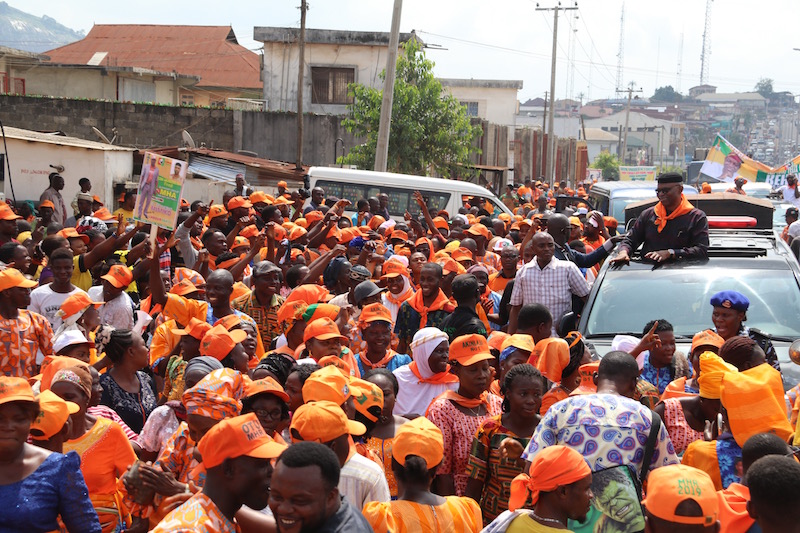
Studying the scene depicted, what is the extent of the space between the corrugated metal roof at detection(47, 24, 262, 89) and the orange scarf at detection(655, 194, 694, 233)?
41.4 metres

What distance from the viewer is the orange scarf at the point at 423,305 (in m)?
7.86

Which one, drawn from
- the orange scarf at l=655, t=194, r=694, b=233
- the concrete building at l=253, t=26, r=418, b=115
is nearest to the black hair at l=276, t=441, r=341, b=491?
the orange scarf at l=655, t=194, r=694, b=233

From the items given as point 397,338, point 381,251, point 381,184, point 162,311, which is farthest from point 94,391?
point 381,184

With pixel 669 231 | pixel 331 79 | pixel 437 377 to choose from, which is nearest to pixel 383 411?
pixel 437 377

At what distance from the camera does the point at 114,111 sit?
96.0 ft

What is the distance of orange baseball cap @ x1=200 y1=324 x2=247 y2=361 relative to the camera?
19.3ft

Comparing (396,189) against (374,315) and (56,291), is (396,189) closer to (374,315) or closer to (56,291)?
(56,291)

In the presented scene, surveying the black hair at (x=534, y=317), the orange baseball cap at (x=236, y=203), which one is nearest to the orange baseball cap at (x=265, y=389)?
the black hair at (x=534, y=317)

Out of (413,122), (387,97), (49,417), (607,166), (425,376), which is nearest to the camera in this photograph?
(49,417)

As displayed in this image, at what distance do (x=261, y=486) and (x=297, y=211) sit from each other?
11.2 metres

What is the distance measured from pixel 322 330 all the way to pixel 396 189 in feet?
38.9

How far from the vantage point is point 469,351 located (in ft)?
17.1

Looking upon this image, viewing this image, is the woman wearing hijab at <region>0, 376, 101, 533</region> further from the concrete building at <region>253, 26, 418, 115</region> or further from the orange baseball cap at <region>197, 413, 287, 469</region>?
the concrete building at <region>253, 26, 418, 115</region>

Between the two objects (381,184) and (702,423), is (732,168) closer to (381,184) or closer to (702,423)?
(381,184)
